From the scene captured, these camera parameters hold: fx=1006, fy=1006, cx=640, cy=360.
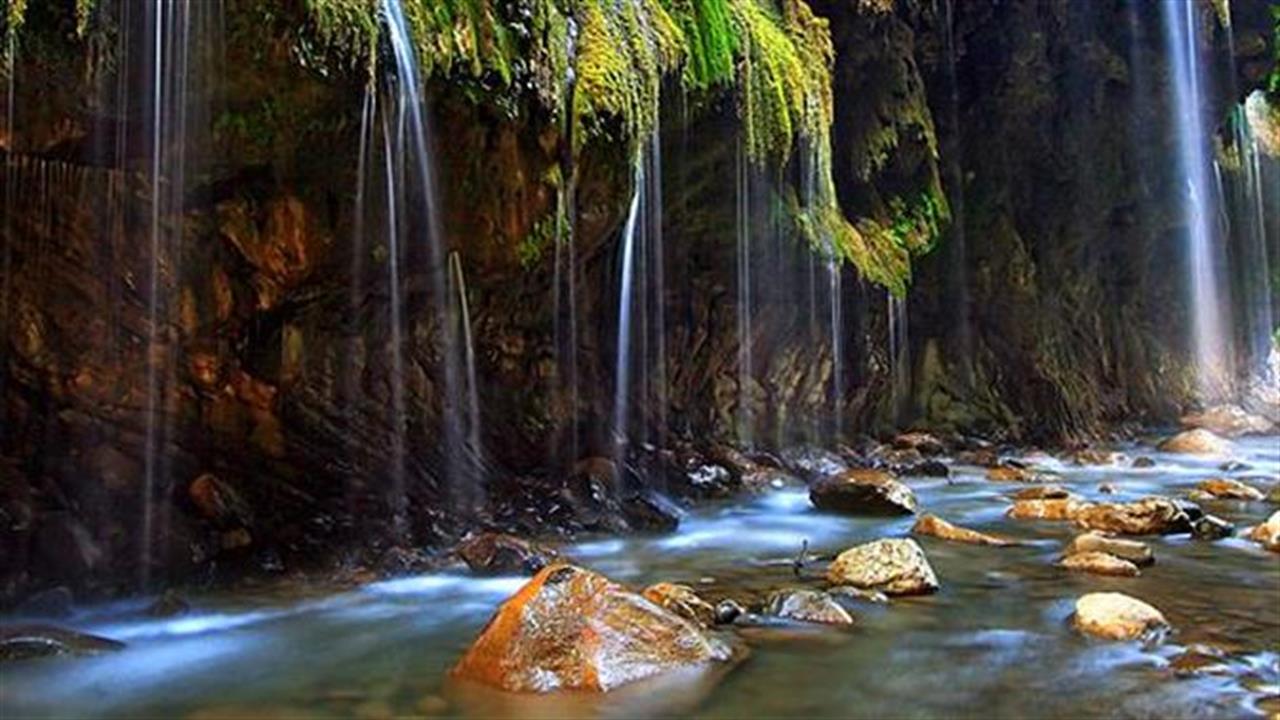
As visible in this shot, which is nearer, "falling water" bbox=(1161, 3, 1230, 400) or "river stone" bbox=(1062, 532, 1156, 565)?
"river stone" bbox=(1062, 532, 1156, 565)

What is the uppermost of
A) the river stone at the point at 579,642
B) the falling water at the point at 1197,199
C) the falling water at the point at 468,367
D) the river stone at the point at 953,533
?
the falling water at the point at 1197,199

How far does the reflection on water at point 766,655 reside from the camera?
4363mm

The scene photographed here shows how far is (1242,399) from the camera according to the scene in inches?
1155

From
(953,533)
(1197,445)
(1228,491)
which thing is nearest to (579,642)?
(953,533)

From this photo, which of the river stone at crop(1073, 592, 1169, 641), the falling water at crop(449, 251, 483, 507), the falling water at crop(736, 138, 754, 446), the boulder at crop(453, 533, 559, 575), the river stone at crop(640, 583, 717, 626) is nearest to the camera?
the river stone at crop(1073, 592, 1169, 641)

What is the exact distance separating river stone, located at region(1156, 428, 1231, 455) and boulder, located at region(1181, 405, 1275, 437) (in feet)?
14.5

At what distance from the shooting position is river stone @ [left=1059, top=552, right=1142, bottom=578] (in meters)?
7.27

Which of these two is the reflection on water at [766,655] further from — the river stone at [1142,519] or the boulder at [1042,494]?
the boulder at [1042,494]

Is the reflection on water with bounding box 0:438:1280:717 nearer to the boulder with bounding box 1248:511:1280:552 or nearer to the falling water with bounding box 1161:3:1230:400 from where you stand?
the boulder with bounding box 1248:511:1280:552

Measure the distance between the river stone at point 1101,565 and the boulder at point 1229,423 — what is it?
19.1m

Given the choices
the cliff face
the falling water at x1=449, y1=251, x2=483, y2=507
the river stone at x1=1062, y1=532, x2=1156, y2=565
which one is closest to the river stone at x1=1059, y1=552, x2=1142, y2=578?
the river stone at x1=1062, y1=532, x2=1156, y2=565

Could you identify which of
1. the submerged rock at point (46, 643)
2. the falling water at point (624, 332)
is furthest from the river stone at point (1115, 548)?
the submerged rock at point (46, 643)

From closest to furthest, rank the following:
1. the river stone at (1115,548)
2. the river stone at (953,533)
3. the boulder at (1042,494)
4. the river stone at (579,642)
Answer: the river stone at (579,642) → the river stone at (1115,548) → the river stone at (953,533) → the boulder at (1042,494)

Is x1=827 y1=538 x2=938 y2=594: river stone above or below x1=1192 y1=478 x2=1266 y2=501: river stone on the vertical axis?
above
